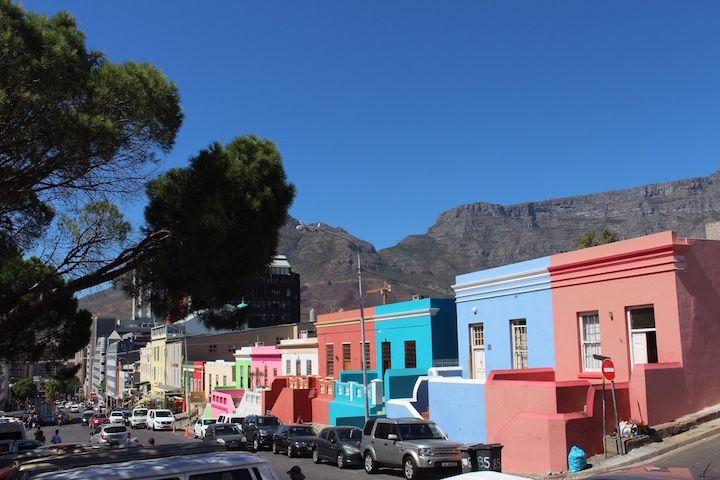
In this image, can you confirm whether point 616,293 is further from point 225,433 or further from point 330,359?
point 330,359

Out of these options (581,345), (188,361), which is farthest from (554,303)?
(188,361)

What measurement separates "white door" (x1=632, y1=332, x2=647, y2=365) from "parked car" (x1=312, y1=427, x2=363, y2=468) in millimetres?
8978

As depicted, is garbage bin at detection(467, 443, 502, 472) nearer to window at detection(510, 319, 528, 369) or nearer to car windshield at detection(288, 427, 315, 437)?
window at detection(510, 319, 528, 369)

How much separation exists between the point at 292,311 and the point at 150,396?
7017cm

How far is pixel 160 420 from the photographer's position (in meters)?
50.4

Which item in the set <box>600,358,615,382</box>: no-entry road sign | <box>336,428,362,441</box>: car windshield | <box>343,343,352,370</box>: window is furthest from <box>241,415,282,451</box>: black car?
<box>600,358,615,382</box>: no-entry road sign

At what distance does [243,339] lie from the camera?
239 feet

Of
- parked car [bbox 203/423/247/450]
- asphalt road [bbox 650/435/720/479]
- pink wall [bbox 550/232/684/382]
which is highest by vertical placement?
pink wall [bbox 550/232/684/382]

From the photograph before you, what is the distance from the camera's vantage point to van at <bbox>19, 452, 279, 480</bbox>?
5664 millimetres

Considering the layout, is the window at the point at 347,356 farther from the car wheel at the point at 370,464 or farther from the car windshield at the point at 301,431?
the car wheel at the point at 370,464

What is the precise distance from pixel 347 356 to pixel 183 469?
3282cm

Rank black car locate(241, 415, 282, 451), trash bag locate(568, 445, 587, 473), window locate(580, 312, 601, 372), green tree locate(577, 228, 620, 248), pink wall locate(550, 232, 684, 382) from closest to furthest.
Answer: trash bag locate(568, 445, 587, 473), pink wall locate(550, 232, 684, 382), window locate(580, 312, 601, 372), black car locate(241, 415, 282, 451), green tree locate(577, 228, 620, 248)

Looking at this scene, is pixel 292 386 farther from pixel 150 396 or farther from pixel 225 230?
pixel 150 396

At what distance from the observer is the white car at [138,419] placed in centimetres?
5406
